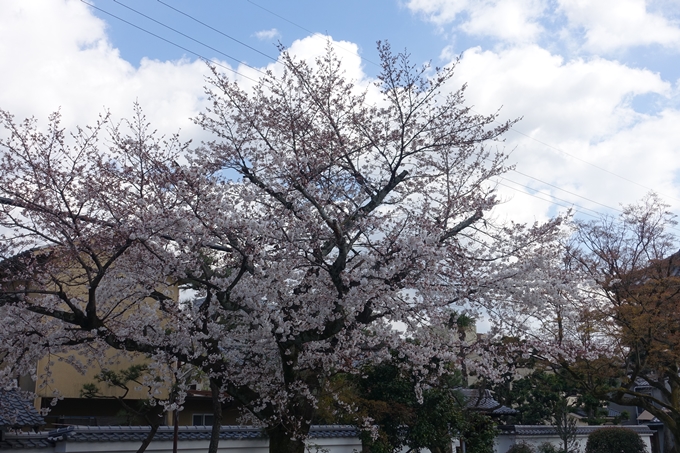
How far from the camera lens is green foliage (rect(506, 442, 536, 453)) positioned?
1706 cm

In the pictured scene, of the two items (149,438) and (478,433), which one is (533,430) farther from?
(149,438)

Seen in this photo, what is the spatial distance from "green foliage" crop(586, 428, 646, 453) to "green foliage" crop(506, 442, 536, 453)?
3.09m

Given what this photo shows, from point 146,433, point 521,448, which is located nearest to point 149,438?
point 146,433

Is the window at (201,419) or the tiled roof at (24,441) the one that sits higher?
the tiled roof at (24,441)

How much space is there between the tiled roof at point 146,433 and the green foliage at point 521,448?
7.02 m

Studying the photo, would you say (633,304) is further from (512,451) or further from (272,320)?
(272,320)

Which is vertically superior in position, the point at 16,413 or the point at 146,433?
the point at 16,413

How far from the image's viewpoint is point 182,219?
679cm

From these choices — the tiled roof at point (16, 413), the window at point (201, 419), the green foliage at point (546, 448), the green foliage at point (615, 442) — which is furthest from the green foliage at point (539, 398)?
the tiled roof at point (16, 413)

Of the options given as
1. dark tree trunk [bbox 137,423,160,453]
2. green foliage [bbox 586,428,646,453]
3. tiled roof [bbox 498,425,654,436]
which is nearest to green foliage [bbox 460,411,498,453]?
tiled roof [bbox 498,425,654,436]

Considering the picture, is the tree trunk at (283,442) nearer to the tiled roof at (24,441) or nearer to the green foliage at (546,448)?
the tiled roof at (24,441)

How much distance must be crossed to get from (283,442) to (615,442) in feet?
50.8

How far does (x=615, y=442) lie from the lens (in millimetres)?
19188

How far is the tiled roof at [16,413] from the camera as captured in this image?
28.0 feet
